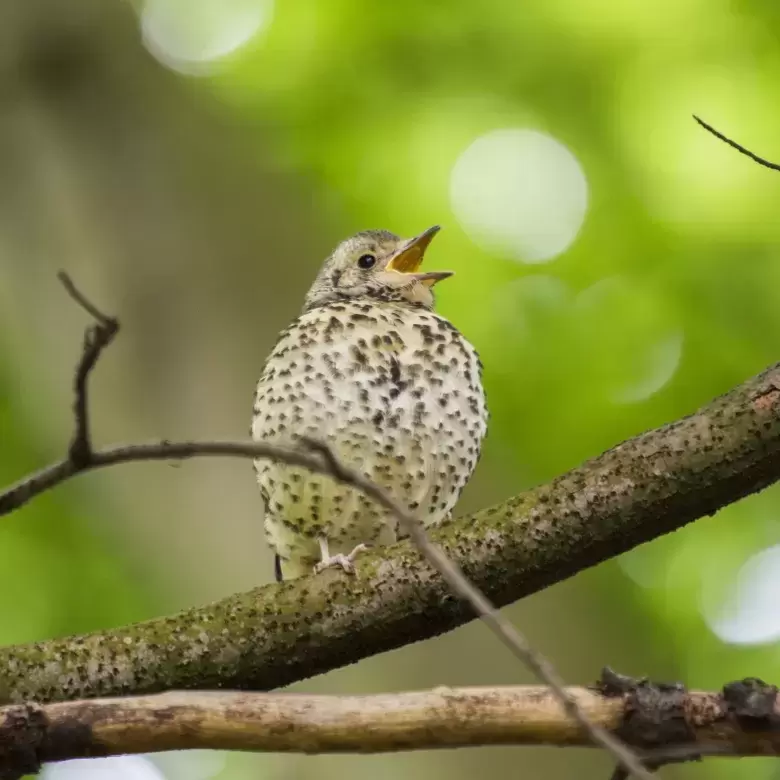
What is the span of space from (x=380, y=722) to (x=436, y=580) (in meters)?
0.50

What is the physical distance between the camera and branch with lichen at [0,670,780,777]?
150cm

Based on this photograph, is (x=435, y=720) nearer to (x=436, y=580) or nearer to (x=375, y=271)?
(x=436, y=580)

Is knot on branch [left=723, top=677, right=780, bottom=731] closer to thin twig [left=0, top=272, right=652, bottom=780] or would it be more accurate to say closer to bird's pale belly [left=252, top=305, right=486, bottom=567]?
thin twig [left=0, top=272, right=652, bottom=780]

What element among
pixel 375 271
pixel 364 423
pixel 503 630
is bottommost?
pixel 503 630

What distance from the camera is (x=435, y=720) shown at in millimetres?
1500

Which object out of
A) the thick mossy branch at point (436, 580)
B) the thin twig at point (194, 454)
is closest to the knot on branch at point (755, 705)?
the thin twig at point (194, 454)

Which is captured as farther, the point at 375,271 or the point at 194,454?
the point at 375,271

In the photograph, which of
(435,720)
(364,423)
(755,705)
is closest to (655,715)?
(755,705)

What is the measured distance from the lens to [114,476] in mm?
3455

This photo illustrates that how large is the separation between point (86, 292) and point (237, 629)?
180 cm

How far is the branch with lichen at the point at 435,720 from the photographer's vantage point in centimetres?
150

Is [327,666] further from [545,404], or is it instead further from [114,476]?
[545,404]

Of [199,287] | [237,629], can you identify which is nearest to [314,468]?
[237,629]

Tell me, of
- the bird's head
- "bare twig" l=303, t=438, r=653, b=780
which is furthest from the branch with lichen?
the bird's head
